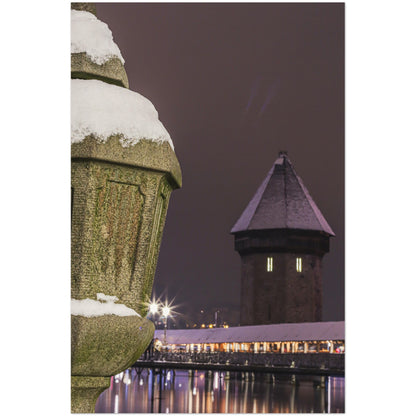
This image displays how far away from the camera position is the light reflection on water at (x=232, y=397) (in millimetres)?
26234

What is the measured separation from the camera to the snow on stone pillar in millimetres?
3434

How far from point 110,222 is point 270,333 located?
111 feet

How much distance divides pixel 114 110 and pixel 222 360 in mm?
29434

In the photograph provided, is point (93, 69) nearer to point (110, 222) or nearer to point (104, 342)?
point (110, 222)

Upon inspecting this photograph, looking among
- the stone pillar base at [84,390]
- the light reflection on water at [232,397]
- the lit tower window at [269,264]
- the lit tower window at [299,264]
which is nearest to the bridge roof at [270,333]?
the light reflection on water at [232,397]

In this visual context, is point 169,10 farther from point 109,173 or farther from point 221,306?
point 221,306

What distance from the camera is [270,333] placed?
36.4 meters

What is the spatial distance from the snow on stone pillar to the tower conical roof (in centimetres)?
3744

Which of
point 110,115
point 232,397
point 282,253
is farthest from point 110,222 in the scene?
point 282,253

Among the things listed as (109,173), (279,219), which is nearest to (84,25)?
(109,173)

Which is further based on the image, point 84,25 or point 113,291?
point 84,25

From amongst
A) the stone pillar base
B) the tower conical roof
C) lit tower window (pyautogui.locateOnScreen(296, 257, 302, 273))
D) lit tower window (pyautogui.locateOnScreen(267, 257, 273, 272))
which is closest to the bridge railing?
lit tower window (pyautogui.locateOnScreen(267, 257, 273, 272))

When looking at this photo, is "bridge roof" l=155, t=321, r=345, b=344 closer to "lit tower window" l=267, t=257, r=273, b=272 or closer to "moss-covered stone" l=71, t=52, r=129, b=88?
"lit tower window" l=267, t=257, r=273, b=272

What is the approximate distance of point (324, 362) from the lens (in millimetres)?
28891
